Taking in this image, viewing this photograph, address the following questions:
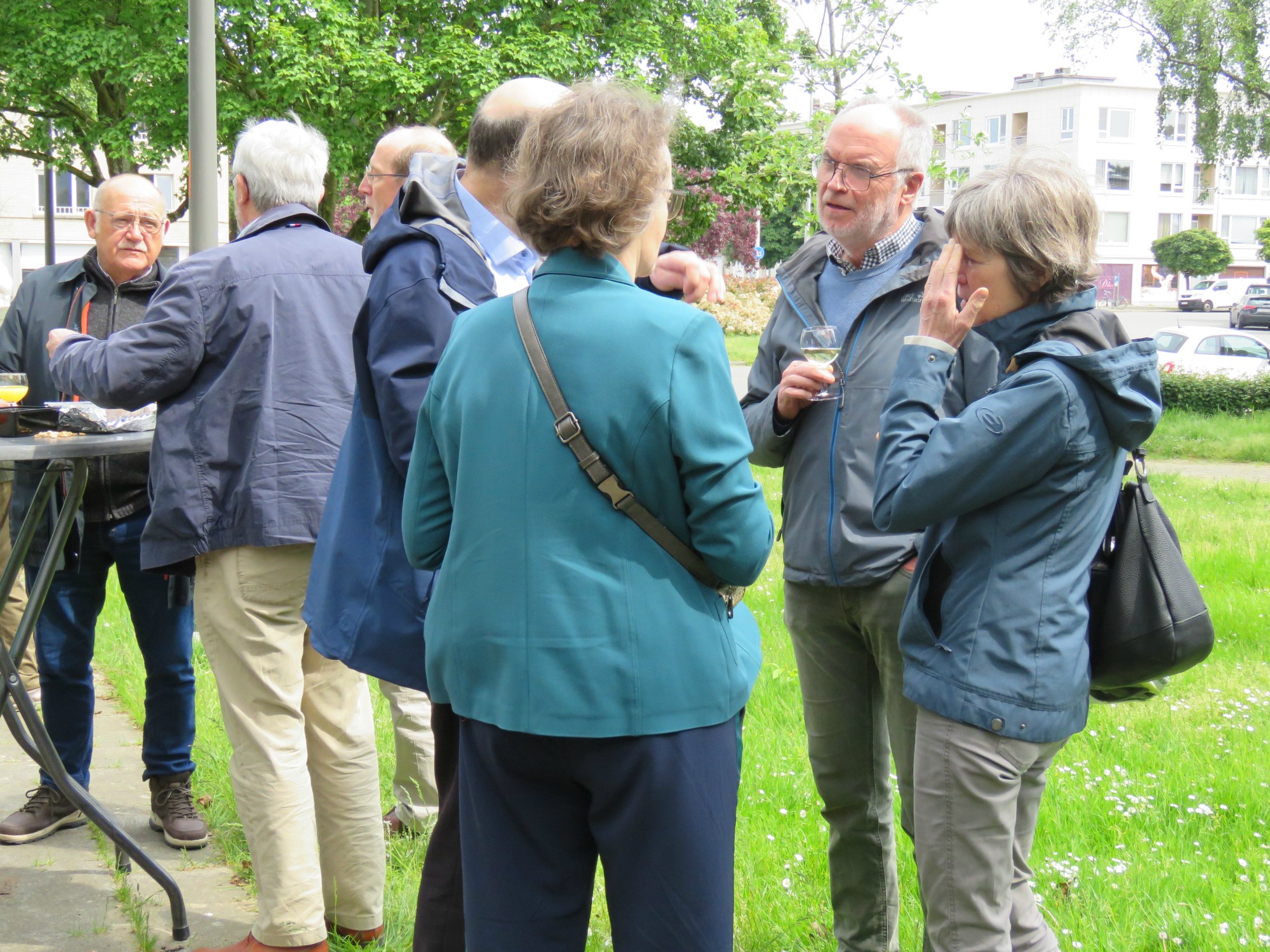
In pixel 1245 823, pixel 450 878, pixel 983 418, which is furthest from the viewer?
pixel 1245 823

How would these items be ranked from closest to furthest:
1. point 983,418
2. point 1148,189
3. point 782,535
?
point 983,418 → point 782,535 → point 1148,189

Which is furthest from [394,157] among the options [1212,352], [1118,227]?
[1118,227]

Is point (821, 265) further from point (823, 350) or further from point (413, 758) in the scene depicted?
point (413, 758)

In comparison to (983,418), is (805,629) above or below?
below

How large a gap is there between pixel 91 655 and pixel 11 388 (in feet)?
3.96

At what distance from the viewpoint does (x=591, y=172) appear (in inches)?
76.0

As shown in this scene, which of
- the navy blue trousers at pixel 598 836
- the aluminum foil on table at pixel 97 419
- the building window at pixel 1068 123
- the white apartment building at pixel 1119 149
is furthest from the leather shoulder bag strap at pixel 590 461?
the building window at pixel 1068 123

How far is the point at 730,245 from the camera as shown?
59469mm

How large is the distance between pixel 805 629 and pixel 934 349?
1.05m

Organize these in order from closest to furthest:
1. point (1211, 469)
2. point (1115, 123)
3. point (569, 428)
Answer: point (569, 428) < point (1211, 469) < point (1115, 123)

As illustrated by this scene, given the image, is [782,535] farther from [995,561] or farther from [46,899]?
[46,899]

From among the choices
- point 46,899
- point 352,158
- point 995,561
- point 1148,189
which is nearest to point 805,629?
point 995,561

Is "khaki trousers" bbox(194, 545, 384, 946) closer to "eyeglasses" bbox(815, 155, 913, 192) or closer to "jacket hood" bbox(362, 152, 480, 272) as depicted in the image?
"jacket hood" bbox(362, 152, 480, 272)

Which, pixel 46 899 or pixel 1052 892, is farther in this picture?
pixel 46 899
